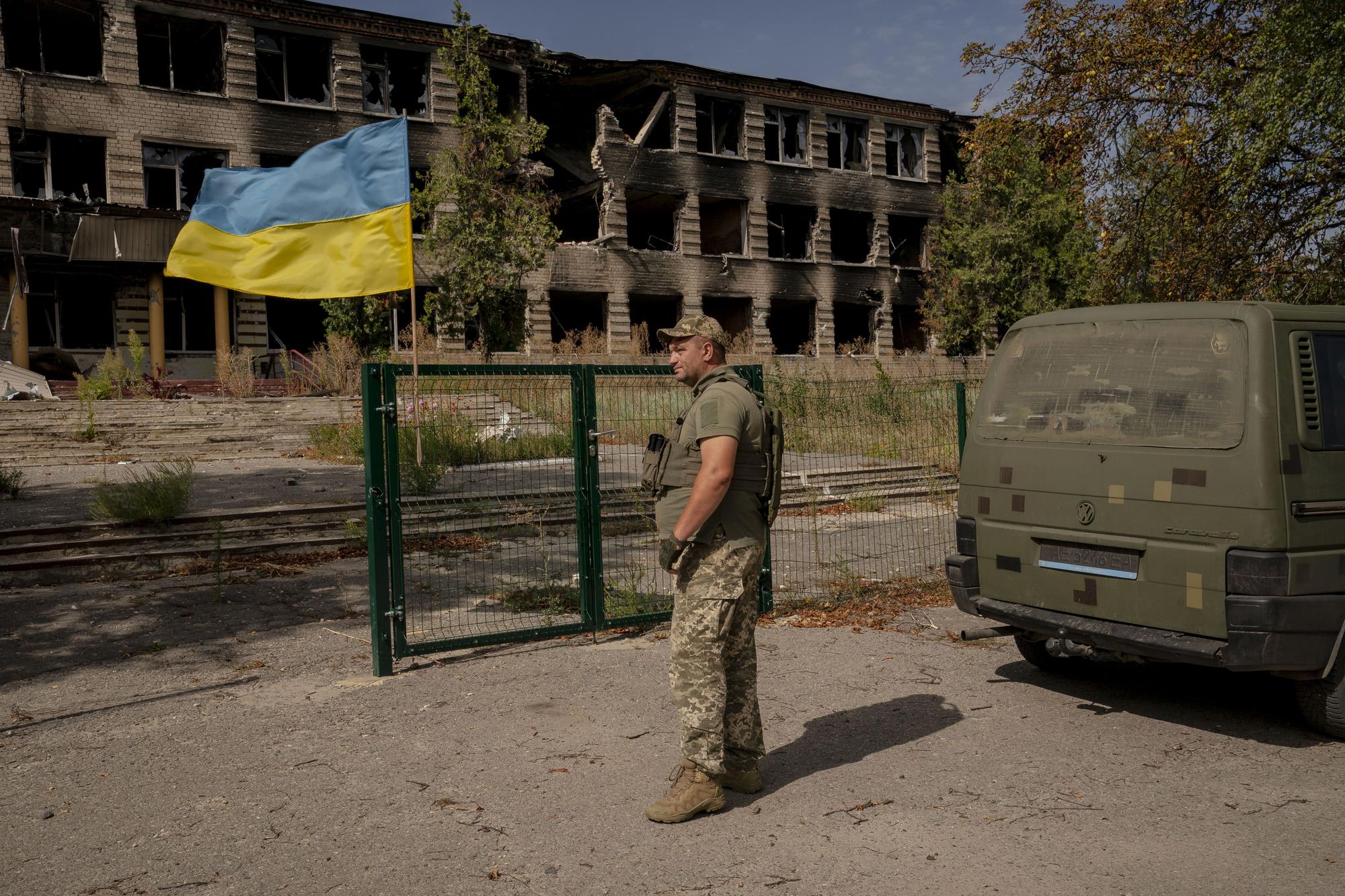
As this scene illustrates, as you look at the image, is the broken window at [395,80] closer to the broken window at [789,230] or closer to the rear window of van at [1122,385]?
the broken window at [789,230]

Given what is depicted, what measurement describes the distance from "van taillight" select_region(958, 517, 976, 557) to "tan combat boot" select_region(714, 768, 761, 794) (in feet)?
6.85

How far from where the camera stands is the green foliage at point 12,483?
12502 mm

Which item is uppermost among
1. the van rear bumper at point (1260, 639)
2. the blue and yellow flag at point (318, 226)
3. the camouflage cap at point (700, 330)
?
the blue and yellow flag at point (318, 226)

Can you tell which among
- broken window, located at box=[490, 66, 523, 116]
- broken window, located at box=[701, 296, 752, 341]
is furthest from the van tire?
broken window, located at box=[701, 296, 752, 341]

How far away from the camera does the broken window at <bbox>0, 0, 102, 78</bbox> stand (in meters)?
28.5

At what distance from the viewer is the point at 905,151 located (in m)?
43.5

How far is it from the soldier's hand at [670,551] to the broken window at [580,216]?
33254 millimetres

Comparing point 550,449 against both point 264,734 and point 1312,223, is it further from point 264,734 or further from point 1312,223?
point 1312,223

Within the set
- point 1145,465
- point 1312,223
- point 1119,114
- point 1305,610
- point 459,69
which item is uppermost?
point 459,69

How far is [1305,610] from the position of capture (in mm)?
4500

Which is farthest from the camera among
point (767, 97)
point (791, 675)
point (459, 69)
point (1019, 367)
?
point (767, 97)

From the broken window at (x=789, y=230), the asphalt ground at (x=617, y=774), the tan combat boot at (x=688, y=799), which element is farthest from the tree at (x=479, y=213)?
the tan combat boot at (x=688, y=799)

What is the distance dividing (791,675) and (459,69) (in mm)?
24547

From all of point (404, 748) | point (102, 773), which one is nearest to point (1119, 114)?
point (404, 748)
